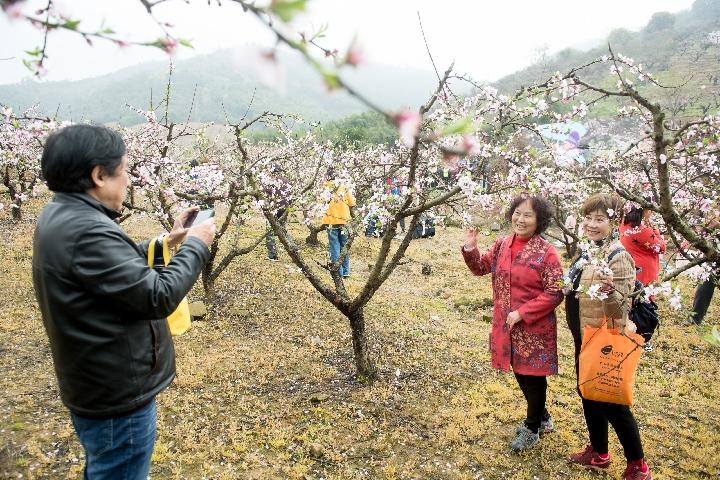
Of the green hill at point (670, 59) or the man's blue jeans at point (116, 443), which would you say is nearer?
the man's blue jeans at point (116, 443)

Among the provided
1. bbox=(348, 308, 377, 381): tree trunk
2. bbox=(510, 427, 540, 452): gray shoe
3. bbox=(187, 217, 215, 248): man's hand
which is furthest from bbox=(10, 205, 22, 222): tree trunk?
bbox=(510, 427, 540, 452): gray shoe

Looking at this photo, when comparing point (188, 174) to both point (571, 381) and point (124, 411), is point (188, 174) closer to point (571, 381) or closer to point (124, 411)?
point (124, 411)

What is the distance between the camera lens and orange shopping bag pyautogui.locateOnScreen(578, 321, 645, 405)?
284cm

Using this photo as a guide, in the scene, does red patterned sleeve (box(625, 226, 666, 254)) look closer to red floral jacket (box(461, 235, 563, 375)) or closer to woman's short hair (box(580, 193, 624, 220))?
woman's short hair (box(580, 193, 624, 220))

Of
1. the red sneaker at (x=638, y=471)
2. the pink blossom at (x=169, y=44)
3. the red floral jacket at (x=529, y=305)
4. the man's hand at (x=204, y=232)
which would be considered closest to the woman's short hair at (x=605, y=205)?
the red floral jacket at (x=529, y=305)

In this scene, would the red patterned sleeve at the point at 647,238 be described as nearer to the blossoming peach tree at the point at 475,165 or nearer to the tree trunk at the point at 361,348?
the blossoming peach tree at the point at 475,165

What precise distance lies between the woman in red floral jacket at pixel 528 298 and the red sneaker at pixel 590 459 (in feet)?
1.83

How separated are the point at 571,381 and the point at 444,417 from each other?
5.94 ft

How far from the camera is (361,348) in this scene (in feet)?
15.4

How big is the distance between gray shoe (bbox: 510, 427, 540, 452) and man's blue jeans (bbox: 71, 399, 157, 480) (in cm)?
289

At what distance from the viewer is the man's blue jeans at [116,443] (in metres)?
1.82

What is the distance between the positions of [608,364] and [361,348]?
239cm

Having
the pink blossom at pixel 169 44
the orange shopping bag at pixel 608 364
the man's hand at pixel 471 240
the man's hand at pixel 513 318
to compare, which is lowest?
the orange shopping bag at pixel 608 364

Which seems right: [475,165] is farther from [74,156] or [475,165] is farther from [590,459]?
[74,156]
